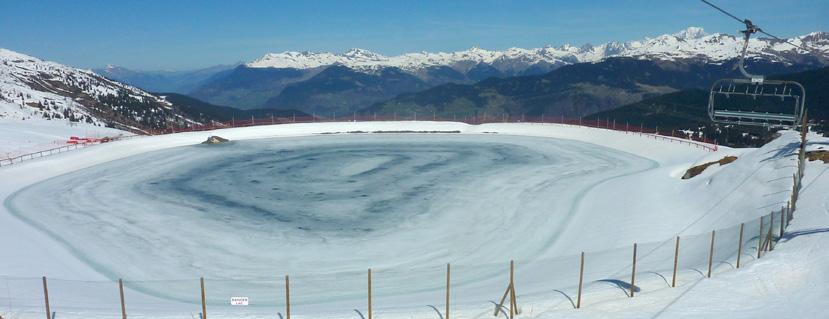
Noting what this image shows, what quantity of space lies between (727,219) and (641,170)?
53.2 ft

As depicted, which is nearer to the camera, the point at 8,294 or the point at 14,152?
the point at 8,294

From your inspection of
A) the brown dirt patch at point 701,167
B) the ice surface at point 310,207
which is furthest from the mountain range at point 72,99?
the brown dirt patch at point 701,167

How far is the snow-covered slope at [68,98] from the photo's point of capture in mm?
103312

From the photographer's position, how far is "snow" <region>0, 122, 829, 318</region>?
47.8 ft

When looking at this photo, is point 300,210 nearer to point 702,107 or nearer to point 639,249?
point 639,249

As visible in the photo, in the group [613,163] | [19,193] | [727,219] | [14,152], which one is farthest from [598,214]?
[14,152]

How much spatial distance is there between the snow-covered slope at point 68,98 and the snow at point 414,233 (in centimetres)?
7204

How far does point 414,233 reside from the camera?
22.9 m

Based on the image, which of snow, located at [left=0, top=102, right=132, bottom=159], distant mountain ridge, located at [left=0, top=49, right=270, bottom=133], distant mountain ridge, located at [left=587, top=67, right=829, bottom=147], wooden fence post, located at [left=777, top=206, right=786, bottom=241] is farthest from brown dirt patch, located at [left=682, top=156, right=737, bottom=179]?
distant mountain ridge, located at [left=587, top=67, right=829, bottom=147]

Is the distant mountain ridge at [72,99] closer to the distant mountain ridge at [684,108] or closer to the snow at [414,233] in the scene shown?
the snow at [414,233]

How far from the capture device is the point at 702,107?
168 m

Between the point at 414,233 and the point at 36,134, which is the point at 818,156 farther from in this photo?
the point at 36,134

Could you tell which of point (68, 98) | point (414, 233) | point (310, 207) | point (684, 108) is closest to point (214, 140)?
point (310, 207)

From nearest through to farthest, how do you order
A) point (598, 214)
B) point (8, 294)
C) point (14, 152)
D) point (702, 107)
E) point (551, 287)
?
point (8, 294) → point (551, 287) → point (598, 214) → point (14, 152) → point (702, 107)
